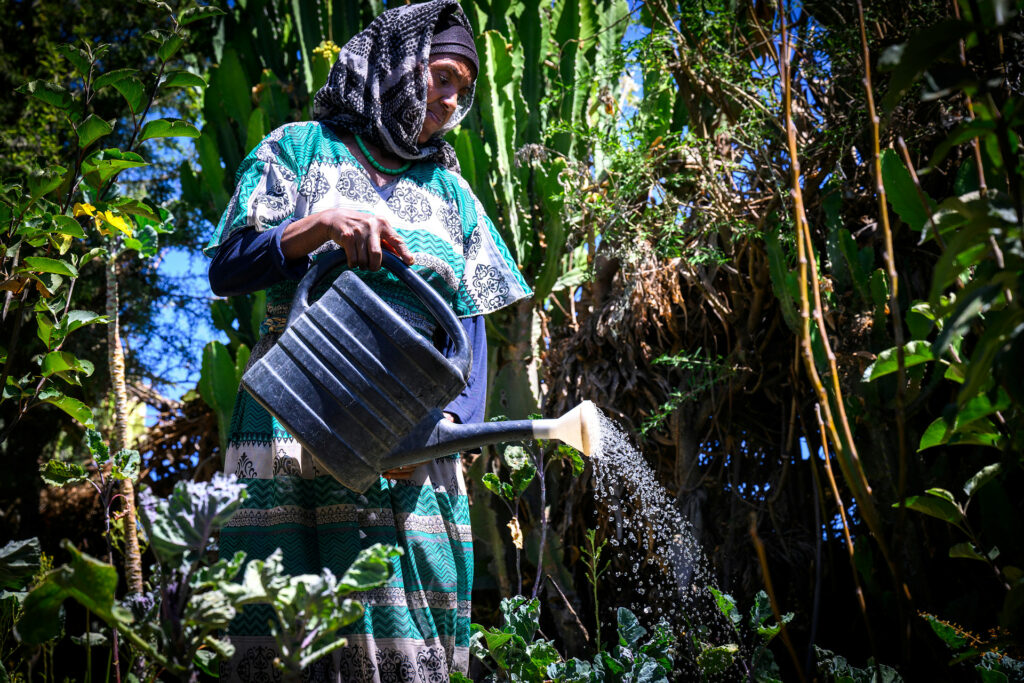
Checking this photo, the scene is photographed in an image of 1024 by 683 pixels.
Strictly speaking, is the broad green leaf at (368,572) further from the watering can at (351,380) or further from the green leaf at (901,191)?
the green leaf at (901,191)

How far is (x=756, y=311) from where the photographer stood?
2551mm

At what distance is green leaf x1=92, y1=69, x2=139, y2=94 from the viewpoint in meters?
1.20

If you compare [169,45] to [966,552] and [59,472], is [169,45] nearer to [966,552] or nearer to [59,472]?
[59,472]

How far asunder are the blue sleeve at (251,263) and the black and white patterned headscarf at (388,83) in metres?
0.25

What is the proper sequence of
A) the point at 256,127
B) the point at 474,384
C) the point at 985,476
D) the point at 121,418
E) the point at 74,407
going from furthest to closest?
the point at 256,127 < the point at 121,418 < the point at 474,384 < the point at 74,407 < the point at 985,476

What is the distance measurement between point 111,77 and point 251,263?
32cm

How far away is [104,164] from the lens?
1.30 m

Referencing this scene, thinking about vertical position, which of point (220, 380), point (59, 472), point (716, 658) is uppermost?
point (220, 380)

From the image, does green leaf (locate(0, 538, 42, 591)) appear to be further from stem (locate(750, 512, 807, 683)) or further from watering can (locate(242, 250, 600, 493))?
stem (locate(750, 512, 807, 683))

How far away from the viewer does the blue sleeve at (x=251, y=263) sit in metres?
1.25

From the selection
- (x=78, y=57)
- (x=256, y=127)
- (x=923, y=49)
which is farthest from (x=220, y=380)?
(x=923, y=49)

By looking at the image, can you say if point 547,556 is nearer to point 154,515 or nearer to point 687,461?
point 687,461

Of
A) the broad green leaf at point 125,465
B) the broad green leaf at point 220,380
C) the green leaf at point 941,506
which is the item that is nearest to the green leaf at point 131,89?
the broad green leaf at point 125,465

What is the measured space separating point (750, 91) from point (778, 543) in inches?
53.6
